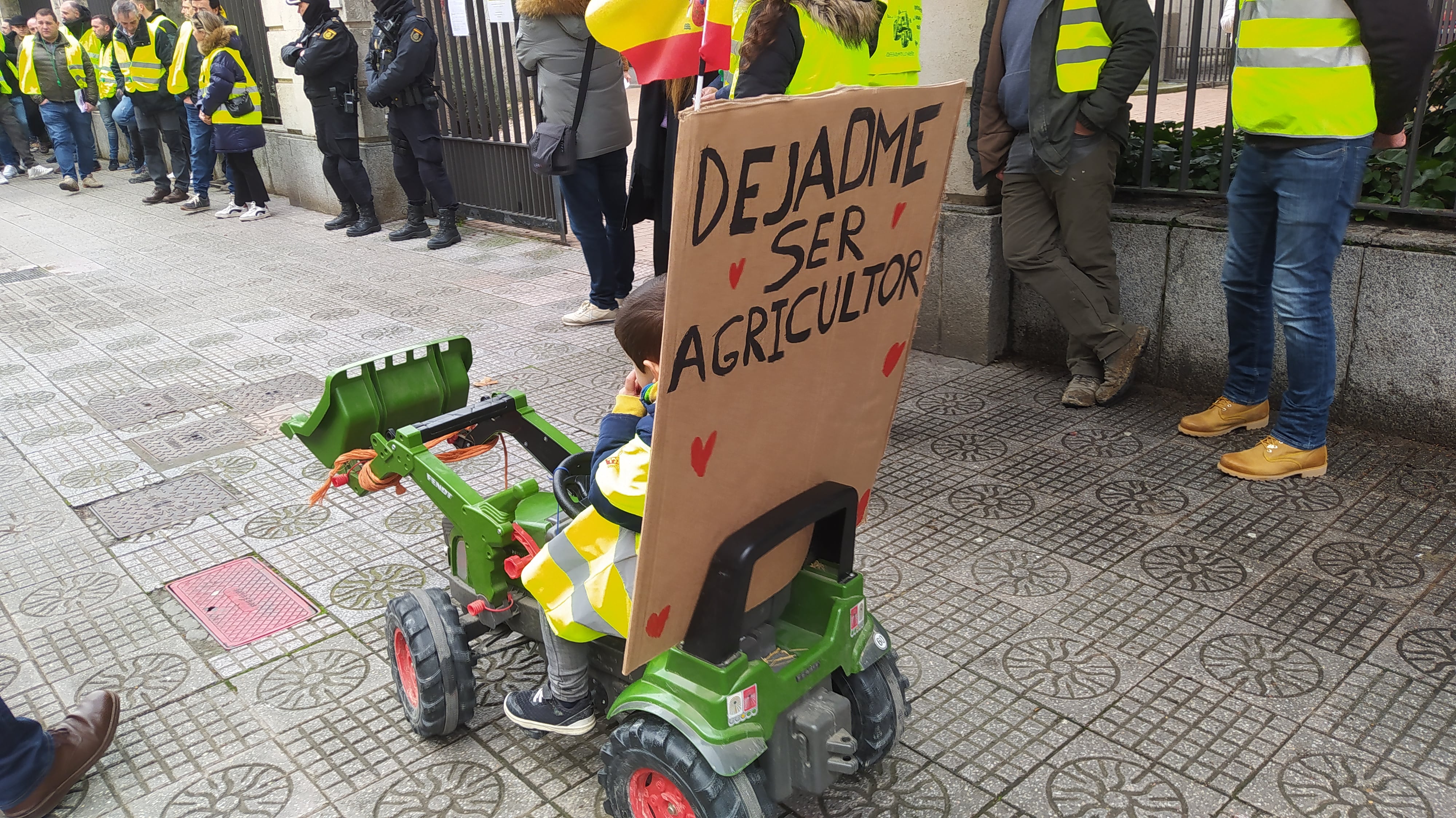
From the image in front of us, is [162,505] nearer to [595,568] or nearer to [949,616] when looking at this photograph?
[595,568]

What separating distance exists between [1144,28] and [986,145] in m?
0.86

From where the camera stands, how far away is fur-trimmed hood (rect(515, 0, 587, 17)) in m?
6.36

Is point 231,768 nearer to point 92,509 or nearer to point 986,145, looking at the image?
point 92,509

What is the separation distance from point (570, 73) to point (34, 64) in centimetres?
1171

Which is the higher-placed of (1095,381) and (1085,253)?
(1085,253)

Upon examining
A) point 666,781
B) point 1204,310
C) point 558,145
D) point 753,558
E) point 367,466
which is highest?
point 558,145

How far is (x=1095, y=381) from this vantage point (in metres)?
4.93

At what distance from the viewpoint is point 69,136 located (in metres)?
14.4

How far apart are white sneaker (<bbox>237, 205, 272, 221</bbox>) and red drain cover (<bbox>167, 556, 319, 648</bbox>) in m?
8.40

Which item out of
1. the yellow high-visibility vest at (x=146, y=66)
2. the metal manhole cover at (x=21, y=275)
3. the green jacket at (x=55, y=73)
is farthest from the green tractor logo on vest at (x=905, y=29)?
the green jacket at (x=55, y=73)

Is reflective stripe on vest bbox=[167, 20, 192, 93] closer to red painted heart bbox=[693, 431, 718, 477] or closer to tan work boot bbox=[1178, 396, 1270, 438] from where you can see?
tan work boot bbox=[1178, 396, 1270, 438]

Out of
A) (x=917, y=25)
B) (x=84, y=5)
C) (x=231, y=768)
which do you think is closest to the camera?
(x=231, y=768)

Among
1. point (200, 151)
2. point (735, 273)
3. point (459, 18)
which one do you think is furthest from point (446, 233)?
point (735, 273)

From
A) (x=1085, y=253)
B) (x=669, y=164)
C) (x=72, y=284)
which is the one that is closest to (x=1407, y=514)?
(x=1085, y=253)
